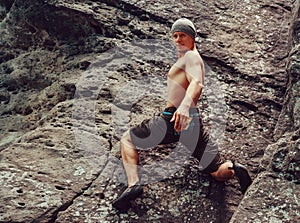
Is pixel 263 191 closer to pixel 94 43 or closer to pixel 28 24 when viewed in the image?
pixel 94 43

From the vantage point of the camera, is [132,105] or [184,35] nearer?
[184,35]

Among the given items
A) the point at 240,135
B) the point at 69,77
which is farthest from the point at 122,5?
Answer: the point at 240,135

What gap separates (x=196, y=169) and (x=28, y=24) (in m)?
3.48

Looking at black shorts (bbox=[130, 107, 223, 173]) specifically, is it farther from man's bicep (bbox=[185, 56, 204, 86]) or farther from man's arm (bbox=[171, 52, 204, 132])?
man's bicep (bbox=[185, 56, 204, 86])

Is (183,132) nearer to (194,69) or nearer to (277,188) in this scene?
(194,69)

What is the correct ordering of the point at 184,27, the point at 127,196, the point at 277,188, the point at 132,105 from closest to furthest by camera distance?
the point at 277,188 < the point at 127,196 < the point at 184,27 < the point at 132,105

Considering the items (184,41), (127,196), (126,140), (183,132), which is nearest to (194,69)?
(184,41)

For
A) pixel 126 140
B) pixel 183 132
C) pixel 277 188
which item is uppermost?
pixel 183 132

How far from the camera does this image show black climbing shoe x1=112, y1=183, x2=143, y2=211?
6.34 m

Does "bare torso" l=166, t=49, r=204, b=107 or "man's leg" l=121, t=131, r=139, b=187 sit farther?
"bare torso" l=166, t=49, r=204, b=107

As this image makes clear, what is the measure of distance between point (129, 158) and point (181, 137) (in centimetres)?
57

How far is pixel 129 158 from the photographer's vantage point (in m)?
6.59

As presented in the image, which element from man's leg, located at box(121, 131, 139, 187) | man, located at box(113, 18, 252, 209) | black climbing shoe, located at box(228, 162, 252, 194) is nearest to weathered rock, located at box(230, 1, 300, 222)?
black climbing shoe, located at box(228, 162, 252, 194)

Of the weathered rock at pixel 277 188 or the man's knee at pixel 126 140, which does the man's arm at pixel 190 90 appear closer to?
the man's knee at pixel 126 140
